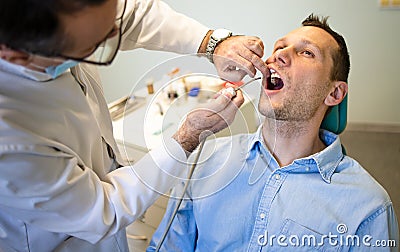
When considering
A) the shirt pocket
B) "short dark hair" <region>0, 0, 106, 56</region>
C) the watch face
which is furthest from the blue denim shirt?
"short dark hair" <region>0, 0, 106, 56</region>

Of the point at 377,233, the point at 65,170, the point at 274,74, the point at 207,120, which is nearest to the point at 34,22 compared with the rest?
the point at 65,170

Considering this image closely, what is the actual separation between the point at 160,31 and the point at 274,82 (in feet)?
1.26

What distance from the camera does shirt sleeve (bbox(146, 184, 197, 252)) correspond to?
1.31 m

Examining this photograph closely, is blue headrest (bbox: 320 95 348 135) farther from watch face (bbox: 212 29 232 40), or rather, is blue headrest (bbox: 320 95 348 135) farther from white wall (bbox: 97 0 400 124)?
white wall (bbox: 97 0 400 124)

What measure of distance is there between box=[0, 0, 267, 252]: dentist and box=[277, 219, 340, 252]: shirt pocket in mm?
391

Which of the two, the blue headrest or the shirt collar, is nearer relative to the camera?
the shirt collar

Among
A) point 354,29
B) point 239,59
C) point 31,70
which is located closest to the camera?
point 31,70

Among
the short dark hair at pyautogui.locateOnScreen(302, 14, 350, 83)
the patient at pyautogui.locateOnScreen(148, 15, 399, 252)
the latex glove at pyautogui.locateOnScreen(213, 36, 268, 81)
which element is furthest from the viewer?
the short dark hair at pyautogui.locateOnScreen(302, 14, 350, 83)

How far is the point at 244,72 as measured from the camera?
3.27 ft

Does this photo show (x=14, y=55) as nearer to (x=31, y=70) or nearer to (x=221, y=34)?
(x=31, y=70)

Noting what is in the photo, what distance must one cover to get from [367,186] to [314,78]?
0.36 meters

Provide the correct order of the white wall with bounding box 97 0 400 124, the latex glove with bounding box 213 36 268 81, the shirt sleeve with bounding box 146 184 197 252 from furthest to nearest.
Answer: the white wall with bounding box 97 0 400 124, the shirt sleeve with bounding box 146 184 197 252, the latex glove with bounding box 213 36 268 81

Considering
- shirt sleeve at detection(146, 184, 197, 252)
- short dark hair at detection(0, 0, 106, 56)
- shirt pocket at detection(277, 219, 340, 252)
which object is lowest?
shirt sleeve at detection(146, 184, 197, 252)

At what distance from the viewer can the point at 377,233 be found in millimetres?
1056
